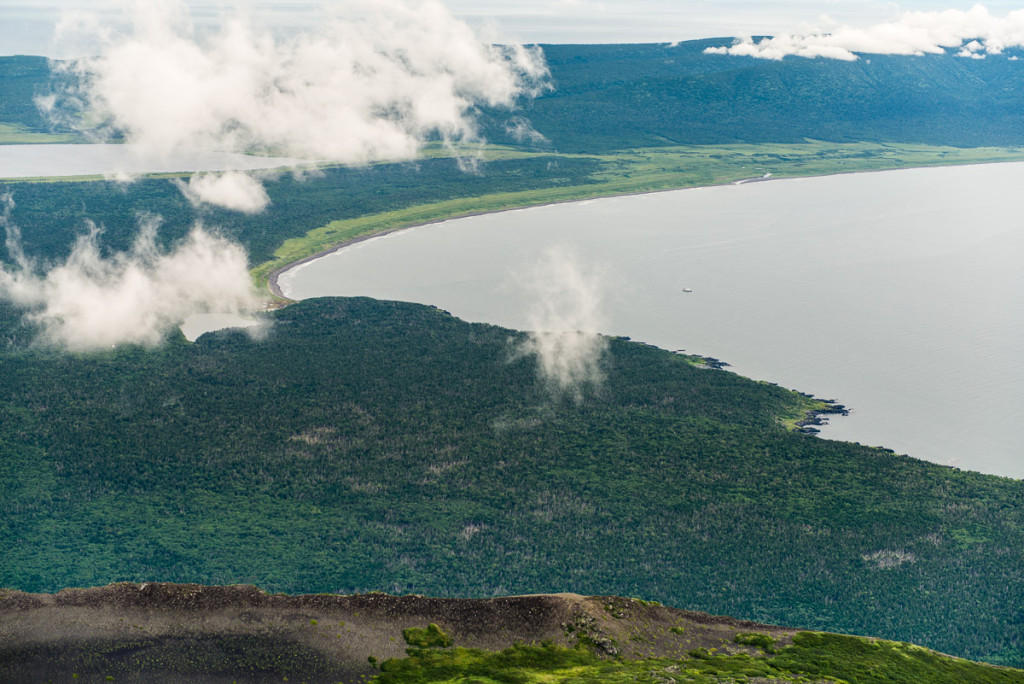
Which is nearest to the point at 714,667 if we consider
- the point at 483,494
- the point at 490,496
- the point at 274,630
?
the point at 274,630

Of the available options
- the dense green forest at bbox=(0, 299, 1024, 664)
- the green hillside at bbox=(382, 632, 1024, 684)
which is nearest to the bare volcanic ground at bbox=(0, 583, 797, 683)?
the green hillside at bbox=(382, 632, 1024, 684)

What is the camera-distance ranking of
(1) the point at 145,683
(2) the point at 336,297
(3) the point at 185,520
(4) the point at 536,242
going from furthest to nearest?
(4) the point at 536,242
(2) the point at 336,297
(3) the point at 185,520
(1) the point at 145,683

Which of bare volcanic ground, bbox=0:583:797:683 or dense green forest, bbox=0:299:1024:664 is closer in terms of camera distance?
bare volcanic ground, bbox=0:583:797:683

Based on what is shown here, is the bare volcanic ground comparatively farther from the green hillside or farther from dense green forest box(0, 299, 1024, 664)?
dense green forest box(0, 299, 1024, 664)

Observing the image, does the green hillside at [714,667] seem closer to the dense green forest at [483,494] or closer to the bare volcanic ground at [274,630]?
the bare volcanic ground at [274,630]

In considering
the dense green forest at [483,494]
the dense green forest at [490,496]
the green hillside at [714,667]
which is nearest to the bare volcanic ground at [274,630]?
the green hillside at [714,667]

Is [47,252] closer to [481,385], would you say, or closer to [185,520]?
[481,385]

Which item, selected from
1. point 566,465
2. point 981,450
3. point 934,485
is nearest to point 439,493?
point 566,465
